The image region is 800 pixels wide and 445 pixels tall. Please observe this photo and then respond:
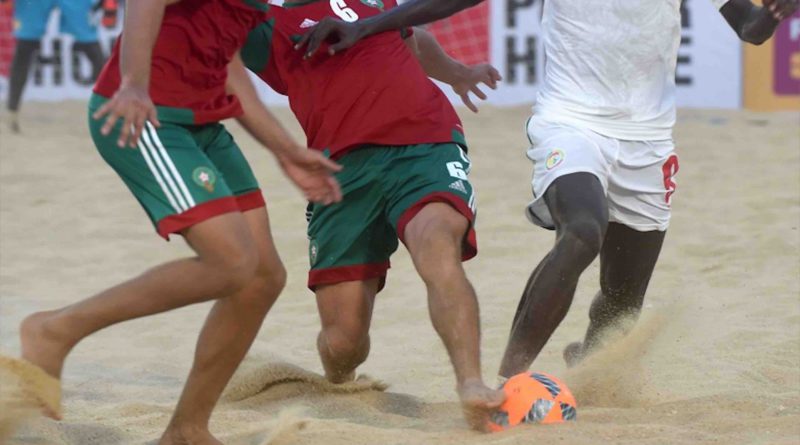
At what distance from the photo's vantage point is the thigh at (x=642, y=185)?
5.00m

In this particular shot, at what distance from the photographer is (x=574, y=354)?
5.33m

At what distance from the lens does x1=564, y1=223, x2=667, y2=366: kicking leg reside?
5.14m

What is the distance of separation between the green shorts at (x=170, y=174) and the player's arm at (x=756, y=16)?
227 centimetres

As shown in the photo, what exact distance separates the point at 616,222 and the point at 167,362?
2205 mm

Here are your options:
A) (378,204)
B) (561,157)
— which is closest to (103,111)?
(378,204)

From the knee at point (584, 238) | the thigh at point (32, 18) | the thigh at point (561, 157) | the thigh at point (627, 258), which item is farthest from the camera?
the thigh at point (32, 18)

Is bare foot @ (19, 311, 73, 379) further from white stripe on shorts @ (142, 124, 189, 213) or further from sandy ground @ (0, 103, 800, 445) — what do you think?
white stripe on shorts @ (142, 124, 189, 213)

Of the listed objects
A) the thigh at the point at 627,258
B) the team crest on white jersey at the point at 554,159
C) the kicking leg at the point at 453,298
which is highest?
the team crest on white jersey at the point at 554,159

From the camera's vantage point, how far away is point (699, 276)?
24.1 feet

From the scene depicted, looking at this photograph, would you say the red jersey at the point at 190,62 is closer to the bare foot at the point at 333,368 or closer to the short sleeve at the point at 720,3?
the bare foot at the point at 333,368

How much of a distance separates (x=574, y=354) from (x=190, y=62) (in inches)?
84.2

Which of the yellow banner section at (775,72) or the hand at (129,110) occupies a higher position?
the hand at (129,110)

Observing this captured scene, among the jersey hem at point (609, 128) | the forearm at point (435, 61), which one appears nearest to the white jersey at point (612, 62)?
the jersey hem at point (609, 128)

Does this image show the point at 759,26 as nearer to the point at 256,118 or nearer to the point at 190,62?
the point at 256,118
